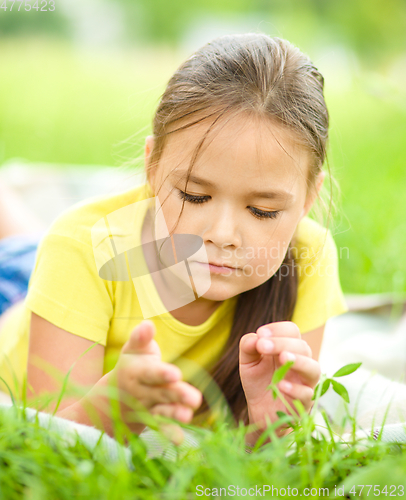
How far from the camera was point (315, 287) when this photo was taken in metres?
1.21

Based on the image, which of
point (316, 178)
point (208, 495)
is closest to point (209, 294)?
point (316, 178)

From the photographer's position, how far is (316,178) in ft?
3.41

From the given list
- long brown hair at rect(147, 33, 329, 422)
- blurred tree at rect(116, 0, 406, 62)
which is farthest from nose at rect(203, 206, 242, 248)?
blurred tree at rect(116, 0, 406, 62)

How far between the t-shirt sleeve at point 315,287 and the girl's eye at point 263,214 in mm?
280

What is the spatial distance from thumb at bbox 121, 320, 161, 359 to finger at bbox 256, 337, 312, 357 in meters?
0.18

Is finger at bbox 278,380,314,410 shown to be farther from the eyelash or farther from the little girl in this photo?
the eyelash

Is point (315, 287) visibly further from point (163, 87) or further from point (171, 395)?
point (171, 395)

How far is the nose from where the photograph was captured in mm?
848

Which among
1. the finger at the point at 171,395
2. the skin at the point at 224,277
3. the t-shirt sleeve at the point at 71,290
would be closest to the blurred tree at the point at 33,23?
the t-shirt sleeve at the point at 71,290

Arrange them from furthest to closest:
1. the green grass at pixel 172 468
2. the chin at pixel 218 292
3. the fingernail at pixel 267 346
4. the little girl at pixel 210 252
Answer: the chin at pixel 218 292
the little girl at pixel 210 252
the fingernail at pixel 267 346
the green grass at pixel 172 468

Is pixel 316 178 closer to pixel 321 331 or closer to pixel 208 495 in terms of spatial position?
pixel 321 331

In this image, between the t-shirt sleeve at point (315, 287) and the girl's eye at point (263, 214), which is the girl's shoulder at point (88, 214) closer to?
the girl's eye at point (263, 214)

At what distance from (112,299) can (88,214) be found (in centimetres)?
19

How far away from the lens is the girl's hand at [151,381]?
0.58 meters
